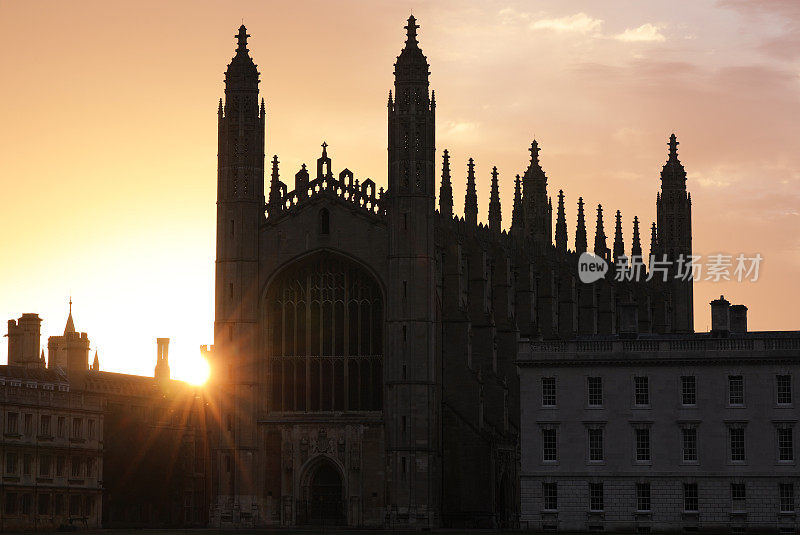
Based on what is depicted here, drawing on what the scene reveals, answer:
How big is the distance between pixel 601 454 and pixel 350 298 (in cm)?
1690

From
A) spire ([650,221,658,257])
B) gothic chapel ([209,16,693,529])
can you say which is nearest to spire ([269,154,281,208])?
gothic chapel ([209,16,693,529])

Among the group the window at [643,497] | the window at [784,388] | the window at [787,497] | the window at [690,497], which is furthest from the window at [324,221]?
the window at [787,497]

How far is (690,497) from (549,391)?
9.33 meters

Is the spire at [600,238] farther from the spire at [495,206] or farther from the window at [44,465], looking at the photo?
the window at [44,465]

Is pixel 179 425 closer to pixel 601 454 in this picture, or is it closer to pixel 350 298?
pixel 350 298

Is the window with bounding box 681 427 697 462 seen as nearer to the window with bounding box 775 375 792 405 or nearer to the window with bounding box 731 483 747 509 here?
the window with bounding box 731 483 747 509

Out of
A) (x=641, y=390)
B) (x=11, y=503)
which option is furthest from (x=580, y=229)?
(x=11, y=503)

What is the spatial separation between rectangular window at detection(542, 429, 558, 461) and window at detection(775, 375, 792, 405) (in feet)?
39.1

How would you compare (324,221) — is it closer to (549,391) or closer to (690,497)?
(549,391)

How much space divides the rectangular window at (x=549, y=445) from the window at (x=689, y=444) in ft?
22.5

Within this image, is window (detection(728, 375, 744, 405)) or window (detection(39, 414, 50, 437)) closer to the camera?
window (detection(728, 375, 744, 405))

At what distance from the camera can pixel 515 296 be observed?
112 m

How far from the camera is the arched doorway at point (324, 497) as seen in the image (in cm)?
9394

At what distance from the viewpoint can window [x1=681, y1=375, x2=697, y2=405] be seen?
88.4 metres
